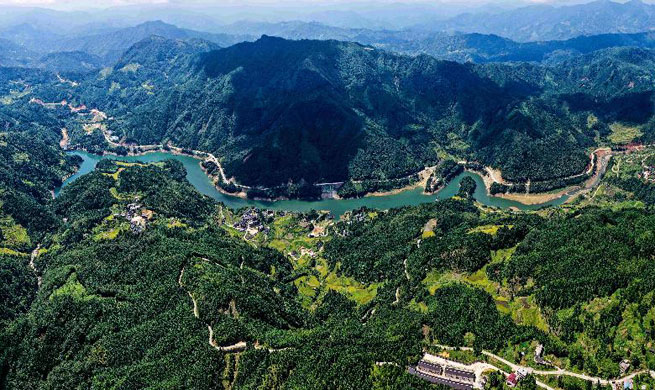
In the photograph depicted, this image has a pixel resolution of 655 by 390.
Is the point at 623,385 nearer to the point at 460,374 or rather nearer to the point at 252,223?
the point at 460,374

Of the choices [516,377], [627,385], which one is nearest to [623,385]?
[627,385]

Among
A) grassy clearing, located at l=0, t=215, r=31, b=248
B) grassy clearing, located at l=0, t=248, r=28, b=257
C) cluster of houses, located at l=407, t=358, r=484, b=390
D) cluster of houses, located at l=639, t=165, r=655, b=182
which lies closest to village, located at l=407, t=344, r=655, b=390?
cluster of houses, located at l=407, t=358, r=484, b=390

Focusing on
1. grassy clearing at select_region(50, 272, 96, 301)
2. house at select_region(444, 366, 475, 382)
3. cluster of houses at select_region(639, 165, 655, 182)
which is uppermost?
house at select_region(444, 366, 475, 382)

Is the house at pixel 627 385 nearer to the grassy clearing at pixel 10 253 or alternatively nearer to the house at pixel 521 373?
the house at pixel 521 373

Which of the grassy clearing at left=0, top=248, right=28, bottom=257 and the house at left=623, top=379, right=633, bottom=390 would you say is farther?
the grassy clearing at left=0, top=248, right=28, bottom=257

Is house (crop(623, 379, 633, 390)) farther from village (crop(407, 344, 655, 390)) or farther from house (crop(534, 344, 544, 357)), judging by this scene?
house (crop(534, 344, 544, 357))

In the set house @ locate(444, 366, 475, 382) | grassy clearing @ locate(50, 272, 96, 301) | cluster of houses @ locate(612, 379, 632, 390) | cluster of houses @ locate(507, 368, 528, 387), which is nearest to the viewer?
cluster of houses @ locate(612, 379, 632, 390)

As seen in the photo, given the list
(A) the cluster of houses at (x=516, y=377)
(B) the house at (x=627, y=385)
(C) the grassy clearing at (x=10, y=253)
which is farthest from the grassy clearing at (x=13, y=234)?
(B) the house at (x=627, y=385)

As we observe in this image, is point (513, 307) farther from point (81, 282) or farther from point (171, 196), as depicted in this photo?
point (171, 196)

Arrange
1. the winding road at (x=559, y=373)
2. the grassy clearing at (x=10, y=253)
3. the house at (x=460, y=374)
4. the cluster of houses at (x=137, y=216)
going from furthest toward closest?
the cluster of houses at (x=137, y=216) → the grassy clearing at (x=10, y=253) → the house at (x=460, y=374) → the winding road at (x=559, y=373)

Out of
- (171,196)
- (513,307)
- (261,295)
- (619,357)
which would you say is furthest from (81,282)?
(619,357)
